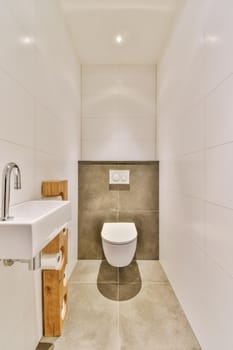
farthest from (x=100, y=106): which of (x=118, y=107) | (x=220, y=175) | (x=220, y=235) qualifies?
(x=220, y=235)

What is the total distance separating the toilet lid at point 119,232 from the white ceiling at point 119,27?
1915 mm

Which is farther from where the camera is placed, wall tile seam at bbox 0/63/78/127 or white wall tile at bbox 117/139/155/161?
white wall tile at bbox 117/139/155/161

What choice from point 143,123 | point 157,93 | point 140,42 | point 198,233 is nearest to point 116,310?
point 198,233

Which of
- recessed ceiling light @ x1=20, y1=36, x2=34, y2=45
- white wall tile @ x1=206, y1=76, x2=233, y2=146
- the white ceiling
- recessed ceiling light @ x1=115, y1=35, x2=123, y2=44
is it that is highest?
the white ceiling

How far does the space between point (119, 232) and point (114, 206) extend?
1.36 ft

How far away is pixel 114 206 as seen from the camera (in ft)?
8.16

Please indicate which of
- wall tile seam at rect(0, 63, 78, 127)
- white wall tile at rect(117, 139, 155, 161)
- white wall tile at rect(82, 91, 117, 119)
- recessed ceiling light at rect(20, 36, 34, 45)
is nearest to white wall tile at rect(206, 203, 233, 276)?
wall tile seam at rect(0, 63, 78, 127)

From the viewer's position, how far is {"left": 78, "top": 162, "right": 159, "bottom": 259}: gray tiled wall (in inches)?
97.7

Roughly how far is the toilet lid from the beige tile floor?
0.42m

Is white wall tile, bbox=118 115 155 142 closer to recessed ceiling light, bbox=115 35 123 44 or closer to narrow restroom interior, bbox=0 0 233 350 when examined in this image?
narrow restroom interior, bbox=0 0 233 350

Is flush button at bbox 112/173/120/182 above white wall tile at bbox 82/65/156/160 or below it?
below

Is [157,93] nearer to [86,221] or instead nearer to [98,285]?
[86,221]

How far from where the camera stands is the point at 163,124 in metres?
2.24

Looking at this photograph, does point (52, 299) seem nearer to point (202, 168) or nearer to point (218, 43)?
point (202, 168)
